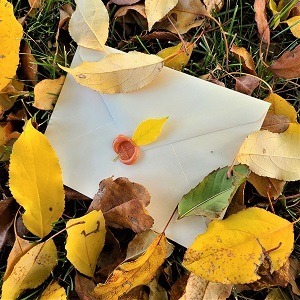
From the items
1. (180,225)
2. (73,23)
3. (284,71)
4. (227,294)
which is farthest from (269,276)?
(73,23)

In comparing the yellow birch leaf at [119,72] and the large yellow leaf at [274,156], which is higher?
the yellow birch leaf at [119,72]

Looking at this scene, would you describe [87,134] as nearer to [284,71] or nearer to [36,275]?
[36,275]

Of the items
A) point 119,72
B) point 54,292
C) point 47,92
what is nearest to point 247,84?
point 119,72

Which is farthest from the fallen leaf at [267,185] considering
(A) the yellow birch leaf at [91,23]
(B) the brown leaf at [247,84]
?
(A) the yellow birch leaf at [91,23]

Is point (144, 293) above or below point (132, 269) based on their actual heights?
below

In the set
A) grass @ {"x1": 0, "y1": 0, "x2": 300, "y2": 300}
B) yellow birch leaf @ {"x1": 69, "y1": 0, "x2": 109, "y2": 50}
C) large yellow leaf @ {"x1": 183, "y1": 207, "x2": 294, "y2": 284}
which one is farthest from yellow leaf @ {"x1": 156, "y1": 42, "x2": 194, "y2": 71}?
large yellow leaf @ {"x1": 183, "y1": 207, "x2": 294, "y2": 284}

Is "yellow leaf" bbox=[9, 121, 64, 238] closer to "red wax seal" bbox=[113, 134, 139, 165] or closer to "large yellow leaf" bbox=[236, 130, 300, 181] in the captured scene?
"red wax seal" bbox=[113, 134, 139, 165]

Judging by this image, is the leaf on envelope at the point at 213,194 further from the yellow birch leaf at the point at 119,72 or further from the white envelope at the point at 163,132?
the yellow birch leaf at the point at 119,72
